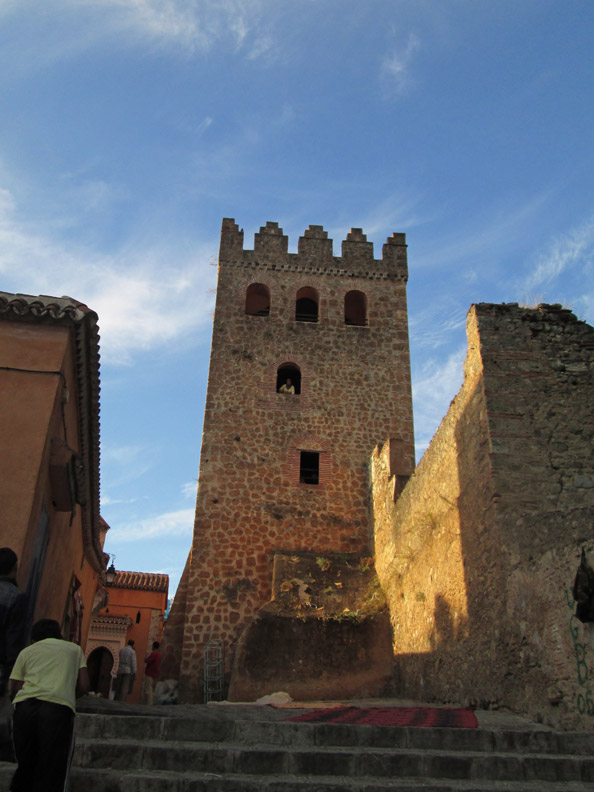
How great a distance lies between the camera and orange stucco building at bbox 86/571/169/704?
2273 cm

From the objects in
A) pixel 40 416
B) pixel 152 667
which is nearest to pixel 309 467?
pixel 152 667

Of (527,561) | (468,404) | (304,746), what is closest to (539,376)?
(468,404)

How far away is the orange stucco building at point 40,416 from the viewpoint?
20.9ft

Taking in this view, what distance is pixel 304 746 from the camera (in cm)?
468

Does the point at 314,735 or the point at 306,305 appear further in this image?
the point at 306,305

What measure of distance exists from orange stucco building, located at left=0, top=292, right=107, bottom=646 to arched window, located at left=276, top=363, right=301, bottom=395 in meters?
7.38

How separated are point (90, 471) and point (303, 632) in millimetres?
4357

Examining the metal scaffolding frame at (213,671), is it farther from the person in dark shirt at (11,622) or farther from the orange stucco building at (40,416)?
A: the person in dark shirt at (11,622)

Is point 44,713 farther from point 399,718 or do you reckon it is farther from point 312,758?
point 399,718

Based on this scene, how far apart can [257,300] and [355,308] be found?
2.53m

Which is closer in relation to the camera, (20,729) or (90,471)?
(20,729)

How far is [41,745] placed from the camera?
358cm

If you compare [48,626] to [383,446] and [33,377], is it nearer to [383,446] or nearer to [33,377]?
[33,377]

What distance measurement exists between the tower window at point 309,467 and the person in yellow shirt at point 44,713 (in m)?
10.6
